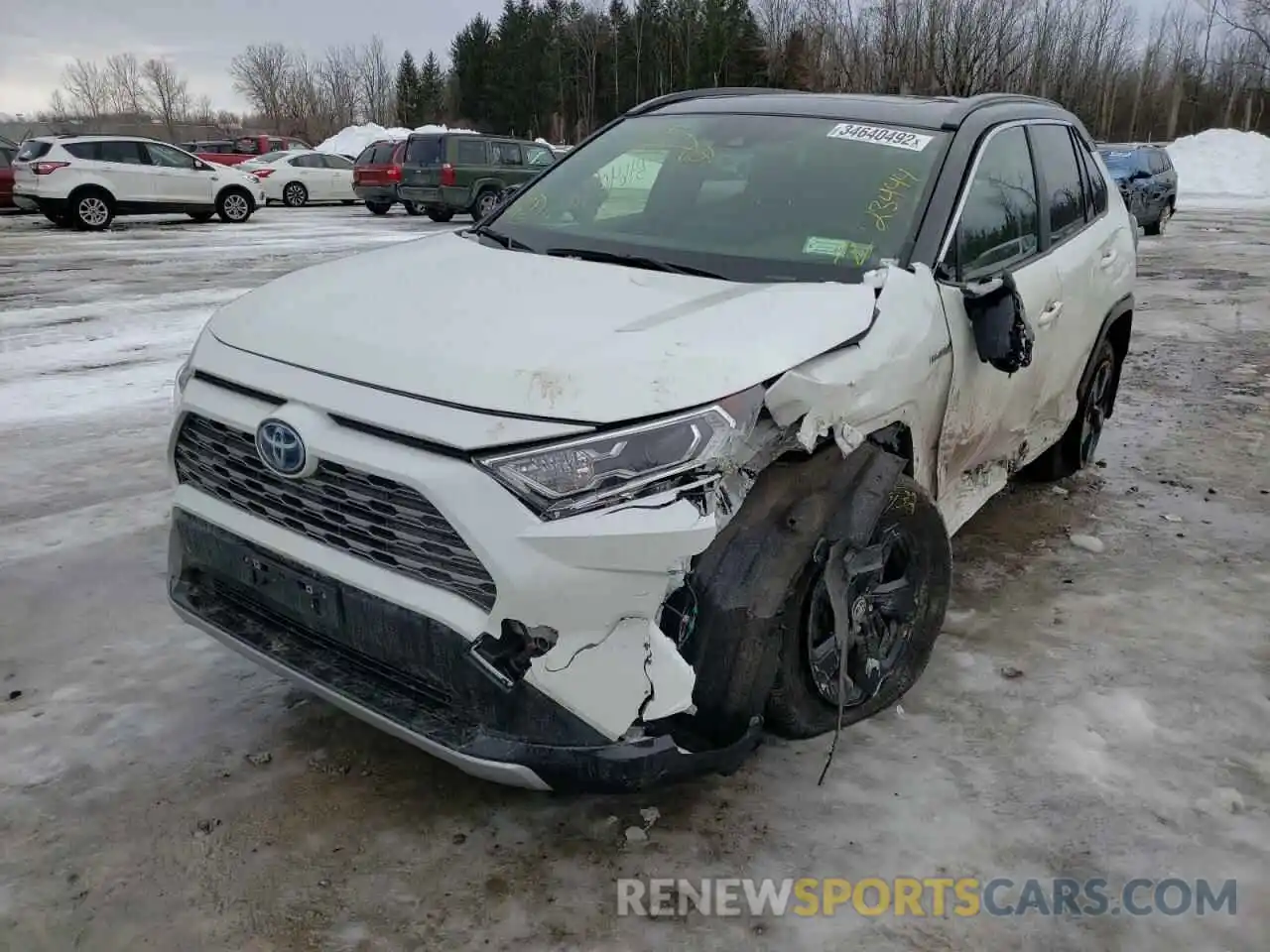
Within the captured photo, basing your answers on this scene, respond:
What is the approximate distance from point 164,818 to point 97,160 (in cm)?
1867

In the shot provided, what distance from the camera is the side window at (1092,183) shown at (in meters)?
4.83

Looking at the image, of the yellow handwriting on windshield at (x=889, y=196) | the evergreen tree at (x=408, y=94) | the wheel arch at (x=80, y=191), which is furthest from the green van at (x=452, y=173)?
the evergreen tree at (x=408, y=94)

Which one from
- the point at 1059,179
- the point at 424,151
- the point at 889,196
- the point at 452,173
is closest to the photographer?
the point at 889,196

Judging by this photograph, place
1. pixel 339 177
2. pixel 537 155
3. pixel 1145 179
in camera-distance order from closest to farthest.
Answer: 1. pixel 1145 179
2. pixel 537 155
3. pixel 339 177

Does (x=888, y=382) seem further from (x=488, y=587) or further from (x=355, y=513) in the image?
(x=355, y=513)

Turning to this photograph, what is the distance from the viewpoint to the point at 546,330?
2.50m

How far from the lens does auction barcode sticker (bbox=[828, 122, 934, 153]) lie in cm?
352

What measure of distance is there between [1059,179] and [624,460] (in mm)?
3200

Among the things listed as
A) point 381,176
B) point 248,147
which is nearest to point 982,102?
point 381,176

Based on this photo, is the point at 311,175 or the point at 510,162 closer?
the point at 510,162

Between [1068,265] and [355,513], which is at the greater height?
[1068,265]

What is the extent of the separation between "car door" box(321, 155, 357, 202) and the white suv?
19.4 ft

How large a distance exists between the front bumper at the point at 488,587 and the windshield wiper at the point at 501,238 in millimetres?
1292

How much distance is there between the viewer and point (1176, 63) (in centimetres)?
6419
